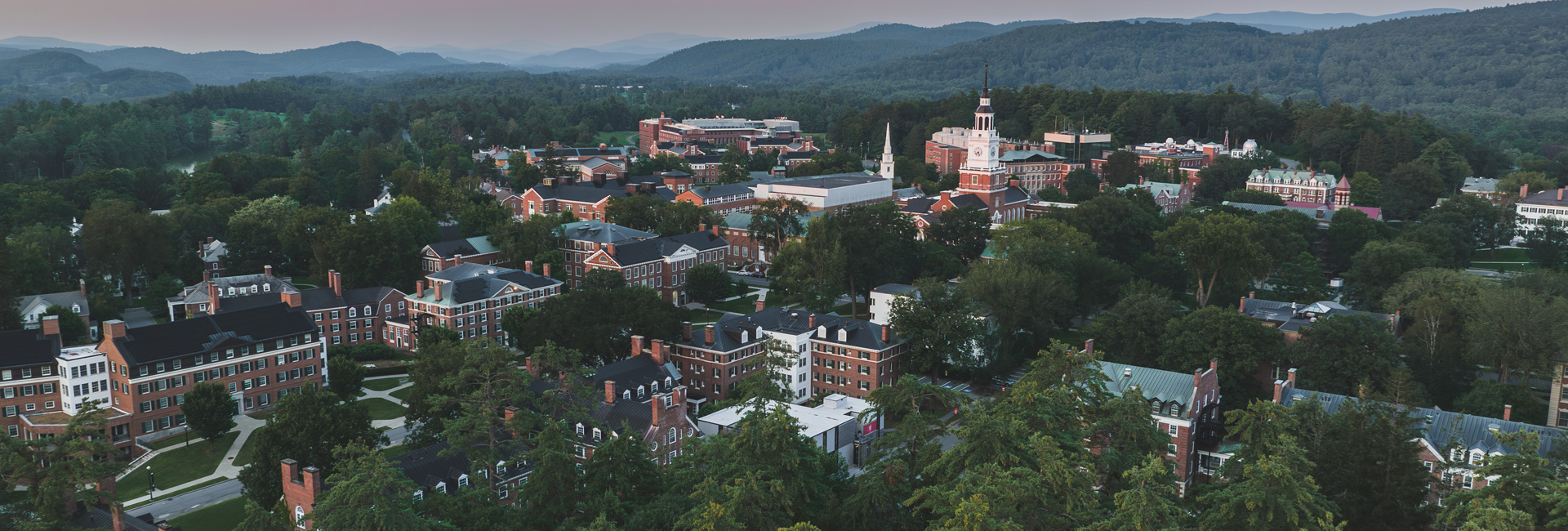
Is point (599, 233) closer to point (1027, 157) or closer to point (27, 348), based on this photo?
point (27, 348)

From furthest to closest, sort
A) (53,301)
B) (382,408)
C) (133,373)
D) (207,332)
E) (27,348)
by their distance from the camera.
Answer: (53,301) < (382,408) < (207,332) < (27,348) < (133,373)

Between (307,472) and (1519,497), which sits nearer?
(1519,497)

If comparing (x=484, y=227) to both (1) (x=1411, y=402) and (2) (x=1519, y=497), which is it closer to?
(1) (x=1411, y=402)

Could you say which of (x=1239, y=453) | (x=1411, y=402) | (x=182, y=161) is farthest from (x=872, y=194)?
(x=182, y=161)

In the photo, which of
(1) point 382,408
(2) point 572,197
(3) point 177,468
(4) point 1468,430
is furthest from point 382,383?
(4) point 1468,430

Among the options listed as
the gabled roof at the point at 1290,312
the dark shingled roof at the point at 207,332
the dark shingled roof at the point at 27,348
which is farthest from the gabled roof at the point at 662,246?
the gabled roof at the point at 1290,312

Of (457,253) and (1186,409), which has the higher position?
(457,253)
